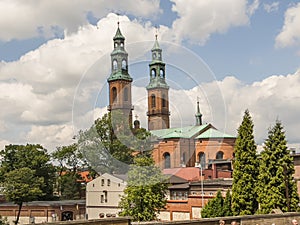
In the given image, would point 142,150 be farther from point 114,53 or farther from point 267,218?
point 267,218

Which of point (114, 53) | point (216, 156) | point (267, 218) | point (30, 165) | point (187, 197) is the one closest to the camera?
point (267, 218)

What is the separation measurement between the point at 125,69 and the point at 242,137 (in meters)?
13.6

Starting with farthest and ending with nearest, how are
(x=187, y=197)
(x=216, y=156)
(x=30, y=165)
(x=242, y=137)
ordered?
(x=216, y=156) < (x=30, y=165) < (x=187, y=197) < (x=242, y=137)

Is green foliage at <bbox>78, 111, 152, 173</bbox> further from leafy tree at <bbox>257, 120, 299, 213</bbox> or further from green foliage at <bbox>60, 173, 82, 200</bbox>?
green foliage at <bbox>60, 173, 82, 200</bbox>

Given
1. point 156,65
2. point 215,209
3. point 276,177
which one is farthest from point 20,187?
point 156,65

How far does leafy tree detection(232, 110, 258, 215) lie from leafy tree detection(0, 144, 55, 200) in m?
35.4

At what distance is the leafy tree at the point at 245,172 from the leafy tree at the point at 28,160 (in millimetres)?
35446

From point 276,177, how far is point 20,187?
32599 millimetres

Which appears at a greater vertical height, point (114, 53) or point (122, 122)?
point (114, 53)

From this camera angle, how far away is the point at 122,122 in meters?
24.5

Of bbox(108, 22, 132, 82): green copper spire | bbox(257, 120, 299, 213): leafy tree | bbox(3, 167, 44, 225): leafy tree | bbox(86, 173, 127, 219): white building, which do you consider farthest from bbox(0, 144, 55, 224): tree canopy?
bbox(108, 22, 132, 82): green copper spire

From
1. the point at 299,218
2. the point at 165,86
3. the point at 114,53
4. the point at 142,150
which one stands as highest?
the point at 114,53

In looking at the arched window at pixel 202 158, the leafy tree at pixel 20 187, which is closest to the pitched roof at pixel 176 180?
the arched window at pixel 202 158

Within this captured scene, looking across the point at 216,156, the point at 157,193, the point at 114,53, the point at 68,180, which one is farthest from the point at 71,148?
the point at 114,53
